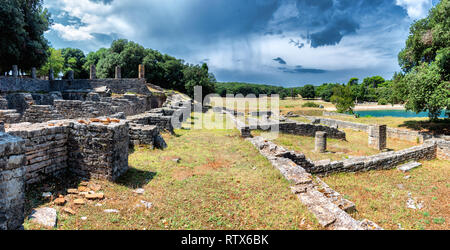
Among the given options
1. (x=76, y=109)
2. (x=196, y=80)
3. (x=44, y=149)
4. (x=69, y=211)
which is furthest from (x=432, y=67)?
(x=196, y=80)

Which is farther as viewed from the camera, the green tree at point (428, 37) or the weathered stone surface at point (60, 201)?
the green tree at point (428, 37)

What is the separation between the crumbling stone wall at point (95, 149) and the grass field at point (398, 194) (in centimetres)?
595

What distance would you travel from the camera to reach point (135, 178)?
18.7ft

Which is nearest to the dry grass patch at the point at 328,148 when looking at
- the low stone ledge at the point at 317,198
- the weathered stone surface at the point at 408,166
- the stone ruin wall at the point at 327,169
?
the stone ruin wall at the point at 327,169

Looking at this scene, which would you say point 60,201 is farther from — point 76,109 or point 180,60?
point 180,60

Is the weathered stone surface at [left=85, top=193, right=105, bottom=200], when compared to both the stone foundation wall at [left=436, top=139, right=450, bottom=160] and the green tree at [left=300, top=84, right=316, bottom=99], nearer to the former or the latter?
the stone foundation wall at [left=436, top=139, right=450, bottom=160]

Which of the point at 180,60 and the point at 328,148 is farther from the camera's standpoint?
the point at 180,60

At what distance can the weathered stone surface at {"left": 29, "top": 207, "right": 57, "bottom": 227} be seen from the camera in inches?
133

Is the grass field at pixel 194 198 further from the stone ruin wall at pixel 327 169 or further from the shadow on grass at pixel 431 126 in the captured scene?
the shadow on grass at pixel 431 126

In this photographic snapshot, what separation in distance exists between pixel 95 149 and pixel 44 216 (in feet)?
6.21

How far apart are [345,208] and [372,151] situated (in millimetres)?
11398

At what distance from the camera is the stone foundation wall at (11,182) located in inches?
103
